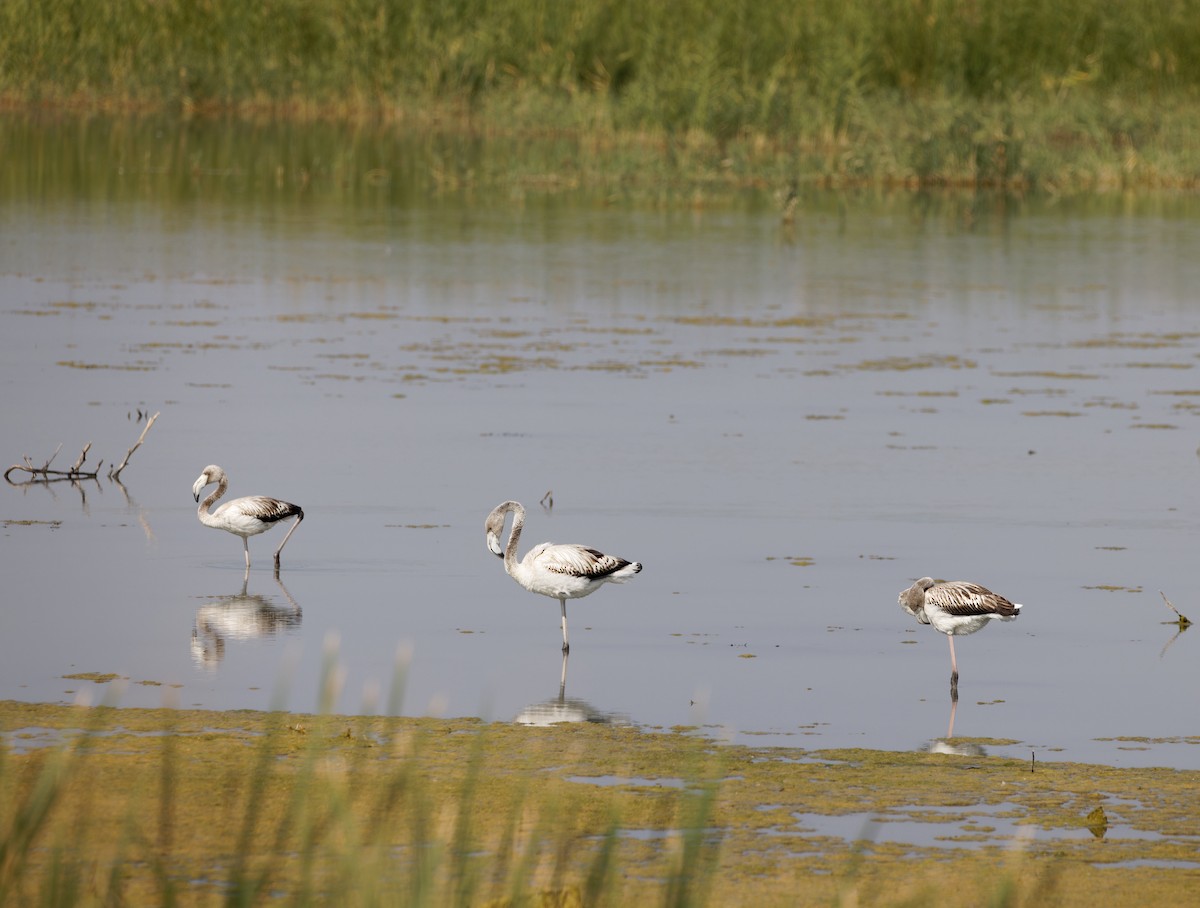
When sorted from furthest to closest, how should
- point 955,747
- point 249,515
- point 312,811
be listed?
1. point 249,515
2. point 955,747
3. point 312,811

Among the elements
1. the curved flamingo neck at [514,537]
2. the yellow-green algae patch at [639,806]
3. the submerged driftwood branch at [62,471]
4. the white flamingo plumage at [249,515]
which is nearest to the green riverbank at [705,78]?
the submerged driftwood branch at [62,471]

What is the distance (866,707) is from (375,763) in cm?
227

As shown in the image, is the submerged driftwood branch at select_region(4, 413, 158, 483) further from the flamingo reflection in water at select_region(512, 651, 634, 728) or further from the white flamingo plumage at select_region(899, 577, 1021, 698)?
the white flamingo plumage at select_region(899, 577, 1021, 698)

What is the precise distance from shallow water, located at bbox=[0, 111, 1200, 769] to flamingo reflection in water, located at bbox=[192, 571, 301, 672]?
25 millimetres

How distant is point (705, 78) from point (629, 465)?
2116 centimetres

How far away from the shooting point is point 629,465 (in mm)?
14141

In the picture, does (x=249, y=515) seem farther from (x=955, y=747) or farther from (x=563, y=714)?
(x=955, y=747)

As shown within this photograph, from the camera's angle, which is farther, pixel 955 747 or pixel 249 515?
pixel 249 515

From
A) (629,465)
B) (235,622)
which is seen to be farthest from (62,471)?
(235,622)

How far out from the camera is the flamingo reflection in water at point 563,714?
848 centimetres

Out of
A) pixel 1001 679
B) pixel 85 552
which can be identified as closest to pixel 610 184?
pixel 85 552

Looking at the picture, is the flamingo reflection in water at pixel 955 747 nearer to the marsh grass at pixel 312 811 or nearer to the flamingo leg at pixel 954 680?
the flamingo leg at pixel 954 680

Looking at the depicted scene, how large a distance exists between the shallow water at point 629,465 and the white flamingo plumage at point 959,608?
0.28m

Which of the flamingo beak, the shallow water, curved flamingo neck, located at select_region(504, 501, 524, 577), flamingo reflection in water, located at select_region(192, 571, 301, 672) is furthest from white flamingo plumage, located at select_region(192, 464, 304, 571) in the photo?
curved flamingo neck, located at select_region(504, 501, 524, 577)
